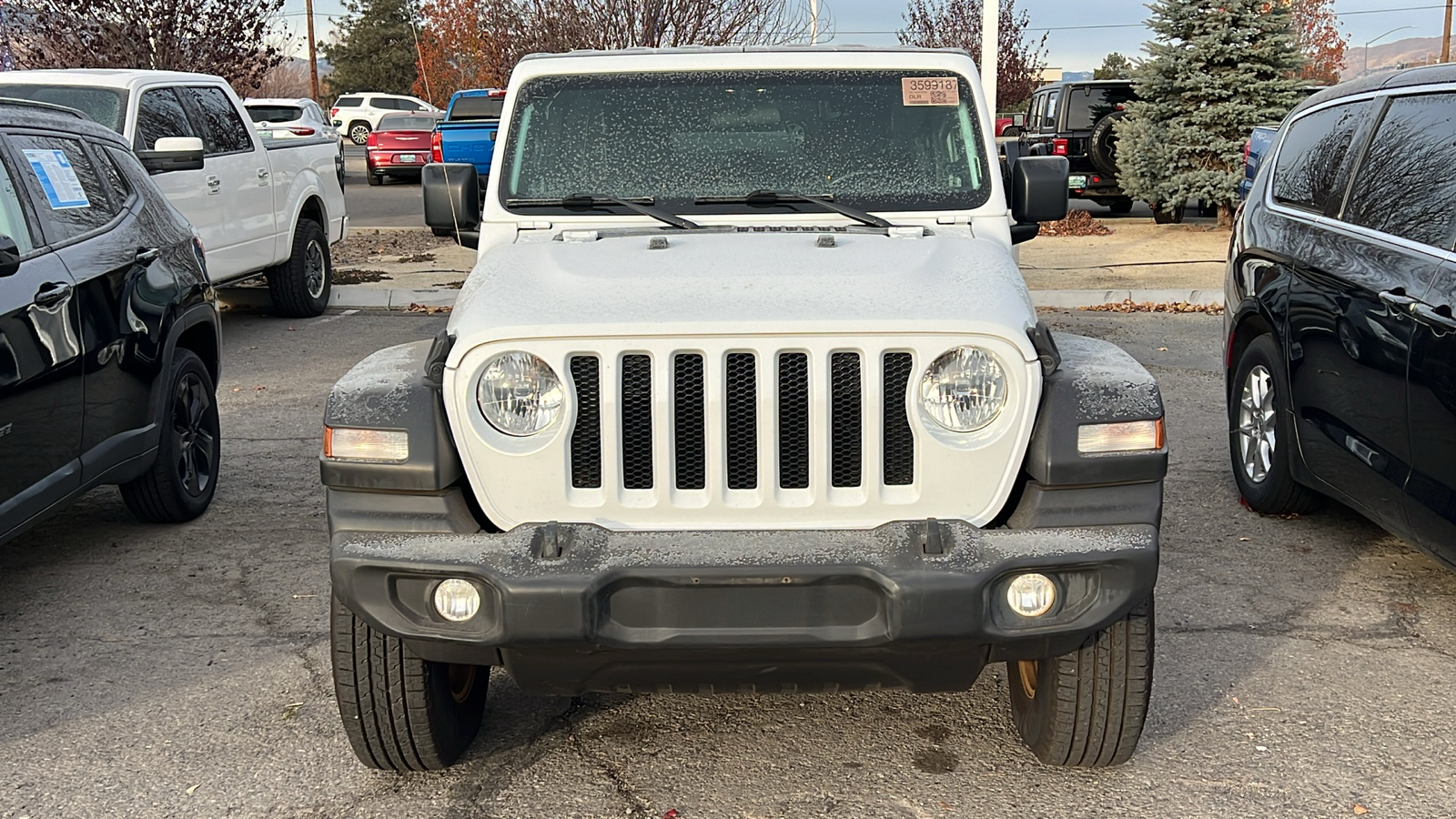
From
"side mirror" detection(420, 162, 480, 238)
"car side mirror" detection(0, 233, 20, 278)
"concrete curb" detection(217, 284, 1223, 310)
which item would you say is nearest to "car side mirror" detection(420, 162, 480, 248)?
"side mirror" detection(420, 162, 480, 238)

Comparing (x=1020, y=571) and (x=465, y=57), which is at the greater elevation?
(x=465, y=57)

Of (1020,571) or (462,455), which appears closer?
(1020,571)

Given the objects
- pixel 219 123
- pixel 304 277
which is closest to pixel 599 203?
pixel 219 123

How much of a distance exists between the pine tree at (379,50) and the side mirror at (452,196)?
62324 mm

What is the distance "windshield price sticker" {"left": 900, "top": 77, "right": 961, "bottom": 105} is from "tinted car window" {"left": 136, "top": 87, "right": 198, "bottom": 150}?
615 cm

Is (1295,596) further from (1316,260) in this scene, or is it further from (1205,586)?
(1316,260)

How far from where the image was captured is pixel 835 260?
11.6 ft

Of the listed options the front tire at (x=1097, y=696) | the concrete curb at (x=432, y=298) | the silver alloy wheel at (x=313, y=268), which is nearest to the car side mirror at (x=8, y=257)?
the front tire at (x=1097, y=696)

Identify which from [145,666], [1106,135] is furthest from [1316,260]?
[1106,135]

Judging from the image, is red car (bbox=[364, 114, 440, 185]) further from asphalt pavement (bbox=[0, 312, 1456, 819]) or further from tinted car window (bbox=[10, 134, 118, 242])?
asphalt pavement (bbox=[0, 312, 1456, 819])

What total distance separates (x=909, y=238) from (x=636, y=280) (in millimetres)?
1007

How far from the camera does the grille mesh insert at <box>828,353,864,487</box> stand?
3.01 meters

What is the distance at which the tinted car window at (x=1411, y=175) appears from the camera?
14.9ft

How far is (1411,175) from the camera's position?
4.80 meters
